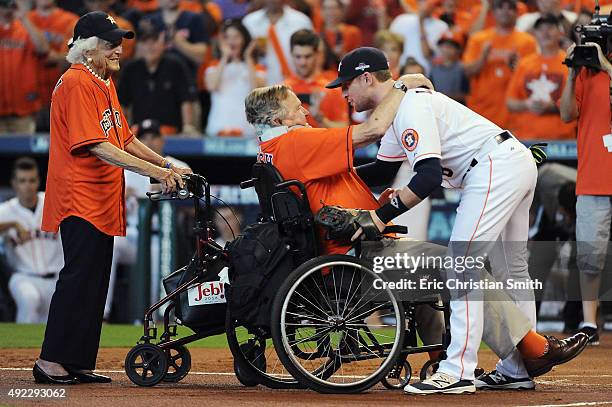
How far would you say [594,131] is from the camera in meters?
8.99

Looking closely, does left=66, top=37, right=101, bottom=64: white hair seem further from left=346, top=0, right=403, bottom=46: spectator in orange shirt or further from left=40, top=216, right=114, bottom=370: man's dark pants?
left=346, top=0, right=403, bottom=46: spectator in orange shirt

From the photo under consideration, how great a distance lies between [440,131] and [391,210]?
1.69 feet

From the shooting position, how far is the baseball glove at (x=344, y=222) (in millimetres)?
5855

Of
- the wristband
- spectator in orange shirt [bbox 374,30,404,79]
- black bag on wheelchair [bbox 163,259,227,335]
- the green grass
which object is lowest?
the green grass

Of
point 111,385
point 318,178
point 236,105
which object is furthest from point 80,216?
point 236,105

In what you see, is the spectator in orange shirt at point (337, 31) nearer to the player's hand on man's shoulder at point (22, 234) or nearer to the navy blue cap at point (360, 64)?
the player's hand on man's shoulder at point (22, 234)

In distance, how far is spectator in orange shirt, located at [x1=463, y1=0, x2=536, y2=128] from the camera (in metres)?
12.4

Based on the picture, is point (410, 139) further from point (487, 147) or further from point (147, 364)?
point (147, 364)

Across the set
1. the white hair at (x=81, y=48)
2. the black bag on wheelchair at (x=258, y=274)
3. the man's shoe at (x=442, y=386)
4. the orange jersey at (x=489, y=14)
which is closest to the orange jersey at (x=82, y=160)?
the white hair at (x=81, y=48)

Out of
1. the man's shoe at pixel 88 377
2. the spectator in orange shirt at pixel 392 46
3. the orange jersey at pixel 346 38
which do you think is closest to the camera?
the man's shoe at pixel 88 377

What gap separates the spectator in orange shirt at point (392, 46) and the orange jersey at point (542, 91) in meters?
1.22

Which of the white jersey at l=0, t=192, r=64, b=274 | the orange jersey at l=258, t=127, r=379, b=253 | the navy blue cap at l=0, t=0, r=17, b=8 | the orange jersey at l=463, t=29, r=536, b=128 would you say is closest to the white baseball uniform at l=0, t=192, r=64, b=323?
the white jersey at l=0, t=192, r=64, b=274

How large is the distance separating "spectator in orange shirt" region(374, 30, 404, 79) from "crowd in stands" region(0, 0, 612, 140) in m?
0.01

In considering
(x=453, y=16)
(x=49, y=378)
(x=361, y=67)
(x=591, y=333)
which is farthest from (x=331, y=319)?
(x=453, y=16)
